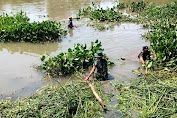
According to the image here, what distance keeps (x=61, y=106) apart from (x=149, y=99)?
1.95m

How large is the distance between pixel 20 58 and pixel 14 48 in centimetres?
140

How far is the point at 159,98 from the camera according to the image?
14.0 feet

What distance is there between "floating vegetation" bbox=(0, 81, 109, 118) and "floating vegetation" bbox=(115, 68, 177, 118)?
1.71ft

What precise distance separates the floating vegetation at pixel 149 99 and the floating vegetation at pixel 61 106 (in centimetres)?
52

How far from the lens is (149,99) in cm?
418

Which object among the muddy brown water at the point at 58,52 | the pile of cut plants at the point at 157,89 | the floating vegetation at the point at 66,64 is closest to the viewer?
the pile of cut plants at the point at 157,89

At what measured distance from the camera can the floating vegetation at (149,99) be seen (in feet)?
12.6

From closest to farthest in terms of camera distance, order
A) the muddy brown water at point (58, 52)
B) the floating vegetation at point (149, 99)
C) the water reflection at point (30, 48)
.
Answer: the floating vegetation at point (149, 99), the muddy brown water at point (58, 52), the water reflection at point (30, 48)

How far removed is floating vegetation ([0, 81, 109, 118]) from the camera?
4012 millimetres

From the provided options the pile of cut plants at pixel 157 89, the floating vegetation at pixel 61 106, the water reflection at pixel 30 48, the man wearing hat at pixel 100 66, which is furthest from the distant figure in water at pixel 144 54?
the water reflection at pixel 30 48

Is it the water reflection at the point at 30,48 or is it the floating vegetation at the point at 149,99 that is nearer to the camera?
the floating vegetation at the point at 149,99

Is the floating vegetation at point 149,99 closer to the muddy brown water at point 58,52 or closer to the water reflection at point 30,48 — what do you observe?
the muddy brown water at point 58,52

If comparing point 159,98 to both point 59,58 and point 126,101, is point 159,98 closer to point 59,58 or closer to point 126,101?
point 126,101

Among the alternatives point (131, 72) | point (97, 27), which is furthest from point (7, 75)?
point (97, 27)
